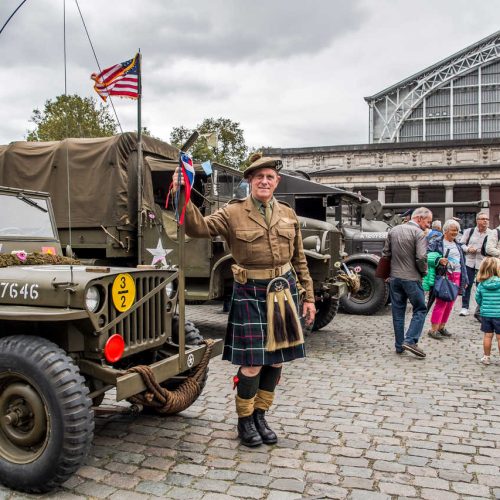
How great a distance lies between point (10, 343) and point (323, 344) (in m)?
4.78

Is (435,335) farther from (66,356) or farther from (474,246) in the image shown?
(66,356)

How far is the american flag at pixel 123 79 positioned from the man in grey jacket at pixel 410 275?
4715 mm

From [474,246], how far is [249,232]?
6.88 metres

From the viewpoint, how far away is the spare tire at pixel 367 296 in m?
9.77

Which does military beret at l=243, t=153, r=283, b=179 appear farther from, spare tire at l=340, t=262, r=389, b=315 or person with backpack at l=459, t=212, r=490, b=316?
person with backpack at l=459, t=212, r=490, b=316

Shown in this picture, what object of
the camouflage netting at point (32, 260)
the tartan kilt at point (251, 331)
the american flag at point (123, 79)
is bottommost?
the tartan kilt at point (251, 331)

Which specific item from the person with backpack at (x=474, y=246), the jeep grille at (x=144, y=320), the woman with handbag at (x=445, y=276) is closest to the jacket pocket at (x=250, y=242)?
the jeep grille at (x=144, y=320)

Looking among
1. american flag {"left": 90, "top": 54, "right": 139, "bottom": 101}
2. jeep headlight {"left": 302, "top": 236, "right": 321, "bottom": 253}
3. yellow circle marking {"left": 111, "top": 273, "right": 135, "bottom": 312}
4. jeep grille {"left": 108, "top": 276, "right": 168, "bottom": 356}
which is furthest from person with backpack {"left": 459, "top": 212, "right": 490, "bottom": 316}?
yellow circle marking {"left": 111, "top": 273, "right": 135, "bottom": 312}

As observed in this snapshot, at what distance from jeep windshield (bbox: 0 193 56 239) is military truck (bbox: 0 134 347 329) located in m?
2.42

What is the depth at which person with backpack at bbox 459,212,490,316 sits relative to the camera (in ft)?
30.4

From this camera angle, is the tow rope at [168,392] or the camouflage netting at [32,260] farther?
the camouflage netting at [32,260]

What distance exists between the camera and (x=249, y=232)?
3.57 metres

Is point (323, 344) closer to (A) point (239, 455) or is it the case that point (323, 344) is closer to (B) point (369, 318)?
(B) point (369, 318)

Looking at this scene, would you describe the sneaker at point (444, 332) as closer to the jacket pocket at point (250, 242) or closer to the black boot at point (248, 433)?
the black boot at point (248, 433)
